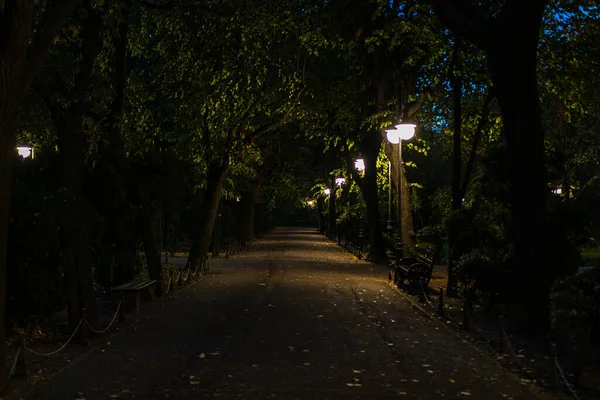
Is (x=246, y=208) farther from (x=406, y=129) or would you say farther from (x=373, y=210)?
(x=406, y=129)

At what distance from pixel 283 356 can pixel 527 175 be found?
5637 mm

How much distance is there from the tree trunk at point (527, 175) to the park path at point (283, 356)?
5.01 feet

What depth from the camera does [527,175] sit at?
12945 millimetres

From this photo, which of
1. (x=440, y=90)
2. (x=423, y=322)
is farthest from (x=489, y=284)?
(x=440, y=90)

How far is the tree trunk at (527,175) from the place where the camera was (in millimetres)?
12805

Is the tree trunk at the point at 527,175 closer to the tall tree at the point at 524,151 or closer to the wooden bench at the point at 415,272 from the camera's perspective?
the tall tree at the point at 524,151

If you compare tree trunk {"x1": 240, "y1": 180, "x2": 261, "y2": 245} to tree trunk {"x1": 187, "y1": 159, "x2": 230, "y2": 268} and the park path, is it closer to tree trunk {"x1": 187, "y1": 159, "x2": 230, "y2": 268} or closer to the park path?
tree trunk {"x1": 187, "y1": 159, "x2": 230, "y2": 268}

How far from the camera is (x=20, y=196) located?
12.2 metres

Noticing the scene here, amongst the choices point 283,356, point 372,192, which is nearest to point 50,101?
point 283,356

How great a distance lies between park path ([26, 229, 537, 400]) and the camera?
871 centimetres

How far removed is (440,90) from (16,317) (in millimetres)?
17640

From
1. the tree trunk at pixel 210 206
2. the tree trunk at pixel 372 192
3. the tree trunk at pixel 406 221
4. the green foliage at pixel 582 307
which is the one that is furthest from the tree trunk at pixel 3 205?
the tree trunk at pixel 372 192

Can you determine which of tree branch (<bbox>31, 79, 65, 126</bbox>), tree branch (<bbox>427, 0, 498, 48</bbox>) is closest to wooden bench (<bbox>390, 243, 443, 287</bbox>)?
tree branch (<bbox>427, 0, 498, 48</bbox>)

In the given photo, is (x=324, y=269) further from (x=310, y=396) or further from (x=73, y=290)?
(x=310, y=396)
